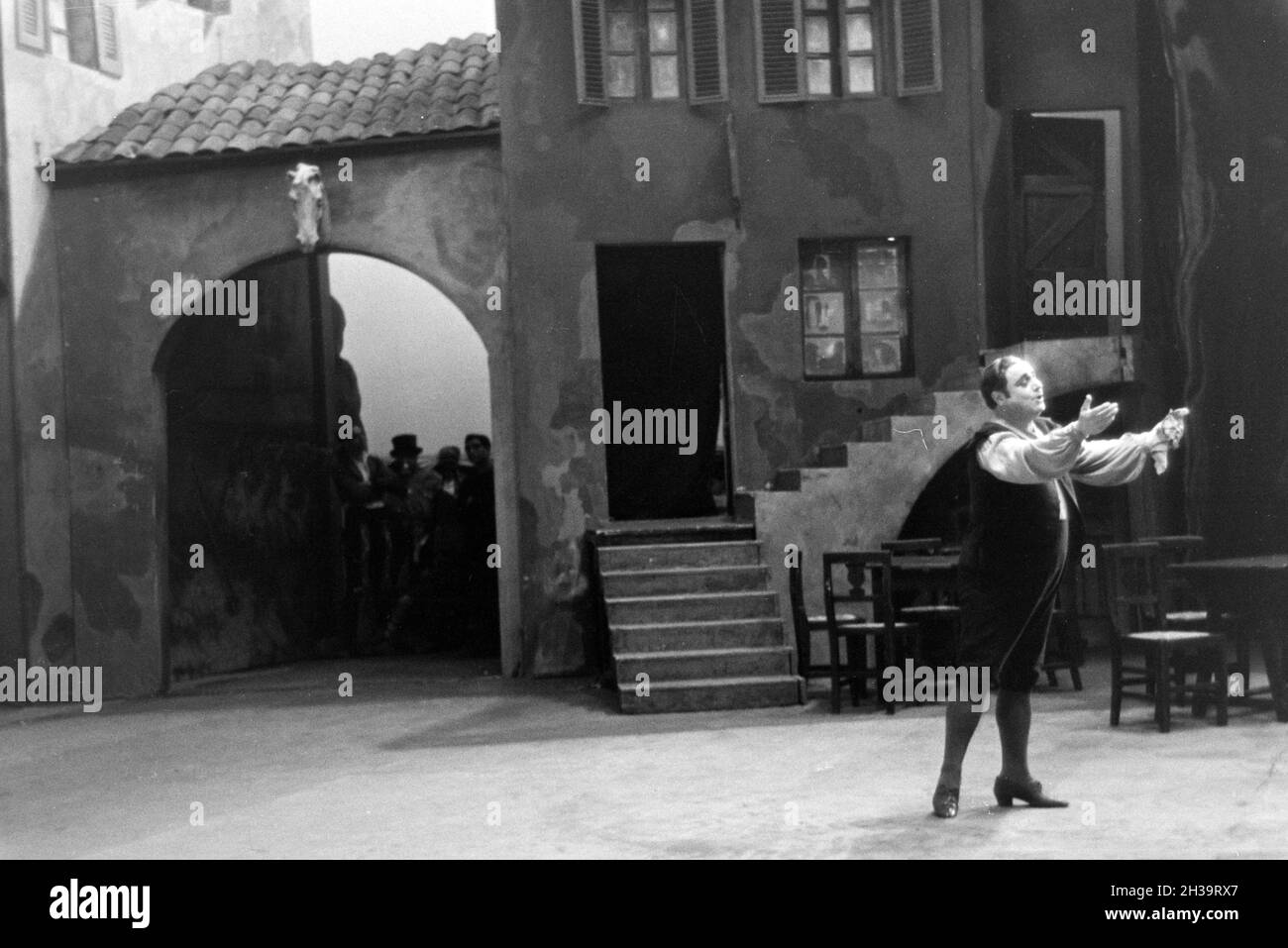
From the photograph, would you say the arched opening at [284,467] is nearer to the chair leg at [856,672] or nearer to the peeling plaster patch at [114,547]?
the peeling plaster patch at [114,547]

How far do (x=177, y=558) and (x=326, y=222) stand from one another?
3337 mm

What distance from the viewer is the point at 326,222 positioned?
15.1 metres

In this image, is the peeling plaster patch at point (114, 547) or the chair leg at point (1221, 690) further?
the peeling plaster patch at point (114, 547)

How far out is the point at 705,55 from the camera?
49.1 ft

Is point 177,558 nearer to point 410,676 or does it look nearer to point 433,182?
point 410,676

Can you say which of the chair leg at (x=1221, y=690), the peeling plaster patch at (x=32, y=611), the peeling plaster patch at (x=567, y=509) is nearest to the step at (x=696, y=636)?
the peeling plaster patch at (x=567, y=509)

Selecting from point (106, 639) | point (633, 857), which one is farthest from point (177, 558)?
point (633, 857)

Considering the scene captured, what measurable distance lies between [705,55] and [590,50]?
979 mm

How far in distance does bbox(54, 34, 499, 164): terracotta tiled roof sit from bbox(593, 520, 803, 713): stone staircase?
4.08 metres

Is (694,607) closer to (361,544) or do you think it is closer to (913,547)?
(913,547)

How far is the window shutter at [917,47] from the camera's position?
14898mm

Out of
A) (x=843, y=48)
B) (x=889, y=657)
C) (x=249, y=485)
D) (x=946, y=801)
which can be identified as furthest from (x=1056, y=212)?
(x=946, y=801)

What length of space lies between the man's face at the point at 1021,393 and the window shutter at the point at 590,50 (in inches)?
323

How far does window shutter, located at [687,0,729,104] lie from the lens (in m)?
14.9
